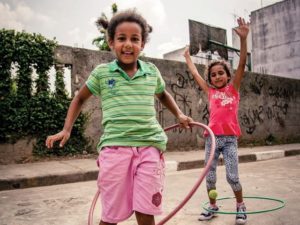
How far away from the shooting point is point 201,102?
422 inches

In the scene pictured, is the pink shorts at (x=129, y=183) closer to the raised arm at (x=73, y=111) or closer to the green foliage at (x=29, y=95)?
the raised arm at (x=73, y=111)

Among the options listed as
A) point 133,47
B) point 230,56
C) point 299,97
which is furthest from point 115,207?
point 230,56

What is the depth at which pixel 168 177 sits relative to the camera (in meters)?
6.21

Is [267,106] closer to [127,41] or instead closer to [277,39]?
[277,39]

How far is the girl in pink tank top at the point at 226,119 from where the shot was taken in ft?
10.9

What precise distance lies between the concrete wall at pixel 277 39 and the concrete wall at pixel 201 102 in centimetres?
757

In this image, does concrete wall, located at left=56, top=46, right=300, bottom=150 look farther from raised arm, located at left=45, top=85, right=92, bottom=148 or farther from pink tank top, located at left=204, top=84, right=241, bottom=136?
raised arm, located at left=45, top=85, right=92, bottom=148

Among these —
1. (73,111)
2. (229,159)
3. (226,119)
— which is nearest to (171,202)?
(229,159)

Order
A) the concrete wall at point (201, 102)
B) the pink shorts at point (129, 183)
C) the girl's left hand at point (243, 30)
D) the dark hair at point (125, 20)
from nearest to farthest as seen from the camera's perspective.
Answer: the pink shorts at point (129, 183) < the dark hair at point (125, 20) < the girl's left hand at point (243, 30) < the concrete wall at point (201, 102)

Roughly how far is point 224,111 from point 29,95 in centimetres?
522

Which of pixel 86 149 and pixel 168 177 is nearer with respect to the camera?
pixel 168 177

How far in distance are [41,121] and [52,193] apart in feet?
9.60

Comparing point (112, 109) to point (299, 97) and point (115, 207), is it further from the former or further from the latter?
point (299, 97)

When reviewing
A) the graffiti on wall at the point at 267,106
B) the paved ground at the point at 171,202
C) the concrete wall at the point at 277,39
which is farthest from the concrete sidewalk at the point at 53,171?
the concrete wall at the point at 277,39
